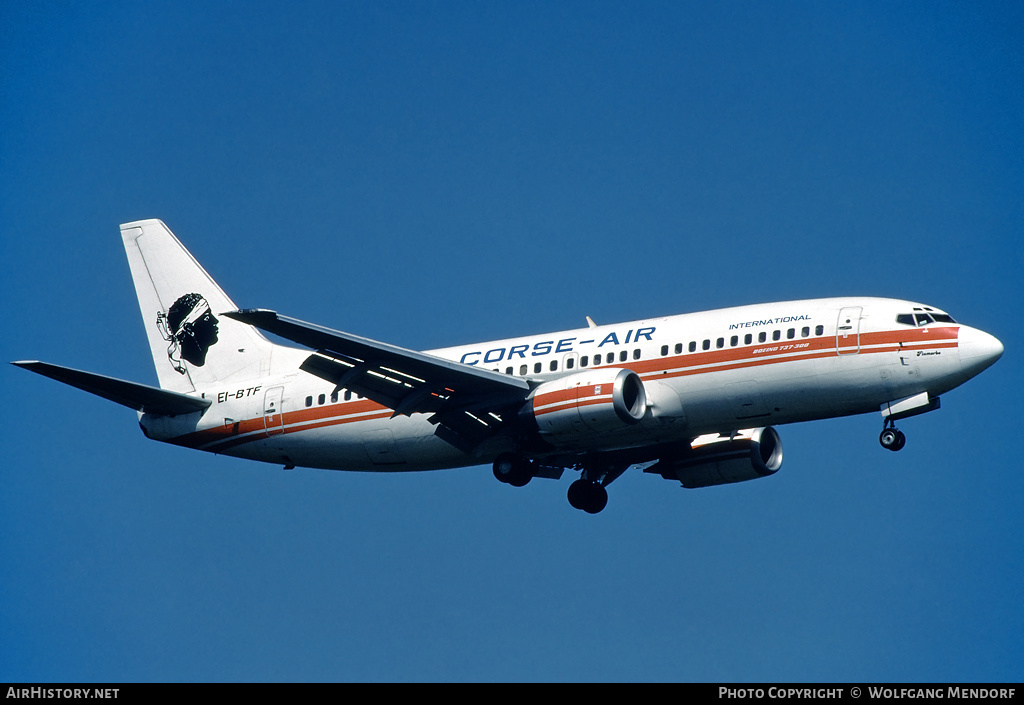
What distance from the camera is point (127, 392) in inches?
1781

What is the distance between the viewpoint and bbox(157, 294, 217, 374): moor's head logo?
50469mm

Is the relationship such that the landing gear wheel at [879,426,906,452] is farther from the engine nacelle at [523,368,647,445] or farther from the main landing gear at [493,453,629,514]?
the main landing gear at [493,453,629,514]

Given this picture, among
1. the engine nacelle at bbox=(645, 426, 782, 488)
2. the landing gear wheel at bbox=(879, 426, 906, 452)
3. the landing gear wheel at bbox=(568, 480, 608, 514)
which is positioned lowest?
the landing gear wheel at bbox=(879, 426, 906, 452)

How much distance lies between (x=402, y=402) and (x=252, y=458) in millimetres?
7772

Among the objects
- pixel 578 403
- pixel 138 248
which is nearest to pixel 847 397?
pixel 578 403

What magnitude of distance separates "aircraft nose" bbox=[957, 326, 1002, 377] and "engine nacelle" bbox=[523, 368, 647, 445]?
29.5 feet

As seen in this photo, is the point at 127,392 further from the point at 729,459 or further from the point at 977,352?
the point at 977,352

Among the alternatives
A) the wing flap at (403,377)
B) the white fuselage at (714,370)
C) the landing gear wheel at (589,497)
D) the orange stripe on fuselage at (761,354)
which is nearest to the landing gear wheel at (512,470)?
the white fuselage at (714,370)

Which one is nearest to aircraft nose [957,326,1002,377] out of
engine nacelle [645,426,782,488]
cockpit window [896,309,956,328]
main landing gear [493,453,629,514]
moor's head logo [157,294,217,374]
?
cockpit window [896,309,956,328]

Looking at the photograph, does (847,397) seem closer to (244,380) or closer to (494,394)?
(494,394)

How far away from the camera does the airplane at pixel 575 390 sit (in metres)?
39.3

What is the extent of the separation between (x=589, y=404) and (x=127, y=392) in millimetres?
15564

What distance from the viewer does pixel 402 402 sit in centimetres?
4219
